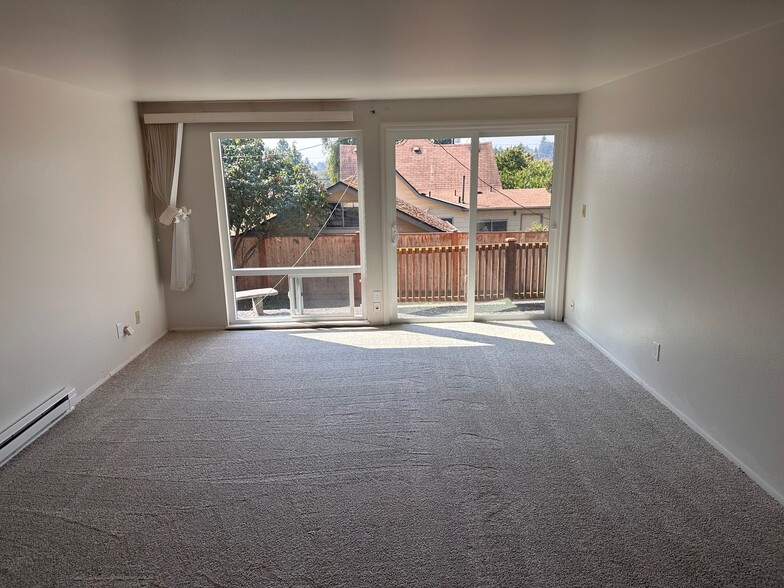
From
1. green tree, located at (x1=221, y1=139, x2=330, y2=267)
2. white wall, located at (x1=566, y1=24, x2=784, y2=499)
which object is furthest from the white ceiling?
green tree, located at (x1=221, y1=139, x2=330, y2=267)

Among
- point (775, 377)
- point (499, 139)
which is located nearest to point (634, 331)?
point (775, 377)

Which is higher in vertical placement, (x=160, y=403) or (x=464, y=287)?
(x=464, y=287)

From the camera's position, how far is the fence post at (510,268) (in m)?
4.95

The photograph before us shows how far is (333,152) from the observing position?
15.4ft

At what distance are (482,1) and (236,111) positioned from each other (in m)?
3.19

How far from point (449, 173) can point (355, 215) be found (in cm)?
101

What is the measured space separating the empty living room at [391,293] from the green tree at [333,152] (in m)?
0.03

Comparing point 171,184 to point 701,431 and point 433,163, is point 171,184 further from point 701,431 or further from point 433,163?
point 701,431

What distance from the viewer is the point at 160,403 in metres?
3.28

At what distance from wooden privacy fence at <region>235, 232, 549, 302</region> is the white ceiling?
1.66 meters

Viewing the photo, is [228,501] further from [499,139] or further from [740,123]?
[499,139]

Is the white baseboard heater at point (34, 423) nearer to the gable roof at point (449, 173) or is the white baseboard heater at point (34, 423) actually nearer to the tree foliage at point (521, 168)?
the gable roof at point (449, 173)

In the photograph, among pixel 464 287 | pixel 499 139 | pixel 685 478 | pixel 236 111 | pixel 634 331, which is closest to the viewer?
pixel 685 478

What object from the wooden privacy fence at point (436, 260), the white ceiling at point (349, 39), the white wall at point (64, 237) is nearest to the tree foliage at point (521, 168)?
the wooden privacy fence at point (436, 260)
